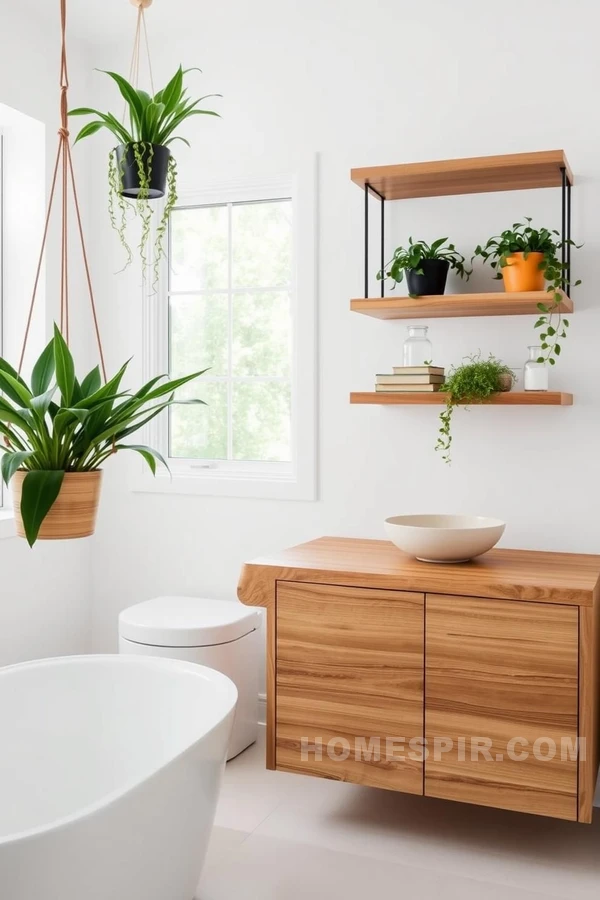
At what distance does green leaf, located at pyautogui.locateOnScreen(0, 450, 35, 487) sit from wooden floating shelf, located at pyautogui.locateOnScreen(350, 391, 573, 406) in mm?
1459

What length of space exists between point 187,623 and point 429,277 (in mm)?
1487

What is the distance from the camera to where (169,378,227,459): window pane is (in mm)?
3705

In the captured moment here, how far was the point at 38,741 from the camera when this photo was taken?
2475 mm

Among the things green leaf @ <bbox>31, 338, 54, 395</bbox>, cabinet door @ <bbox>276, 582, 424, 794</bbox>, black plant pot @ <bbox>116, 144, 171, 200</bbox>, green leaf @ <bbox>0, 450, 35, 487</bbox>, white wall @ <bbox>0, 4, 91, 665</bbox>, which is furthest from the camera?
white wall @ <bbox>0, 4, 91, 665</bbox>

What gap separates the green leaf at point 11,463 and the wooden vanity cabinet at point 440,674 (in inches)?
41.6

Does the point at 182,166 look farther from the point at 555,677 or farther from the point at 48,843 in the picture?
the point at 48,843

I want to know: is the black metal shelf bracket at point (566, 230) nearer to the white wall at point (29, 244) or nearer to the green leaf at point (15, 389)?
the green leaf at point (15, 389)

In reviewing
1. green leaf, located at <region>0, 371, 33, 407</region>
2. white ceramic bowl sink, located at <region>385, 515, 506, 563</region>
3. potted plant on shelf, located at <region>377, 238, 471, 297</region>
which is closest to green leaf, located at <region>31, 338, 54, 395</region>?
green leaf, located at <region>0, 371, 33, 407</region>

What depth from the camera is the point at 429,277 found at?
2949mm

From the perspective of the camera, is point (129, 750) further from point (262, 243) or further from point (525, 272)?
point (262, 243)

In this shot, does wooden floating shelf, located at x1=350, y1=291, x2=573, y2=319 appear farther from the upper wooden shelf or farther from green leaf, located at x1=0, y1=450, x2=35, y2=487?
green leaf, located at x1=0, y1=450, x2=35, y2=487

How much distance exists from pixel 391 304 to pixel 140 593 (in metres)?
→ 1.71

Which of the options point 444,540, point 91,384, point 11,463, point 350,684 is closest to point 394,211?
point 444,540

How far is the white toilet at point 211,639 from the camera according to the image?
3062 millimetres
